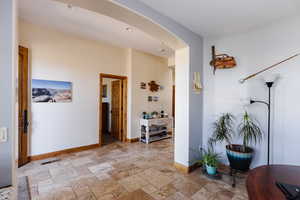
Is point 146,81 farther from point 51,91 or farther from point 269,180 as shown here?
point 269,180

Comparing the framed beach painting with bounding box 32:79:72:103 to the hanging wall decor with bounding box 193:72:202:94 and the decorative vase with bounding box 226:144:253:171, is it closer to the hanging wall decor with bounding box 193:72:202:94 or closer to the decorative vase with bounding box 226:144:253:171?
the hanging wall decor with bounding box 193:72:202:94

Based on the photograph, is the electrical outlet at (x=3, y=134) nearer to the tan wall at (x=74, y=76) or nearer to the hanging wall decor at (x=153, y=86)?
the tan wall at (x=74, y=76)

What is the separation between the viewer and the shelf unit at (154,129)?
14.8 feet

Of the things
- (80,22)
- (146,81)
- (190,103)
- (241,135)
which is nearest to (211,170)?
(241,135)

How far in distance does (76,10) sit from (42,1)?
18.6 inches

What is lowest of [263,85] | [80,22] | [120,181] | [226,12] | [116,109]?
[120,181]

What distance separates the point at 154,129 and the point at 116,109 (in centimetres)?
152

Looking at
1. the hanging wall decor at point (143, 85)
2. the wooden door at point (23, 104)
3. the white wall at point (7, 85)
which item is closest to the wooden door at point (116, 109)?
the hanging wall decor at point (143, 85)

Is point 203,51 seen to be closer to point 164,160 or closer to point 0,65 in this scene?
point 164,160

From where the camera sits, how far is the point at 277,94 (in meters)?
2.28

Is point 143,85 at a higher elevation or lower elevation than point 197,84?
higher

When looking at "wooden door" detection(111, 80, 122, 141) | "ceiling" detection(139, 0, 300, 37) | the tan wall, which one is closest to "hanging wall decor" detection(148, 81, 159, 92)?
the tan wall

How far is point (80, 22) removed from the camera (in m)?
2.87

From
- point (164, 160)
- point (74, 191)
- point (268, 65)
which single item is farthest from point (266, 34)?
point (74, 191)
